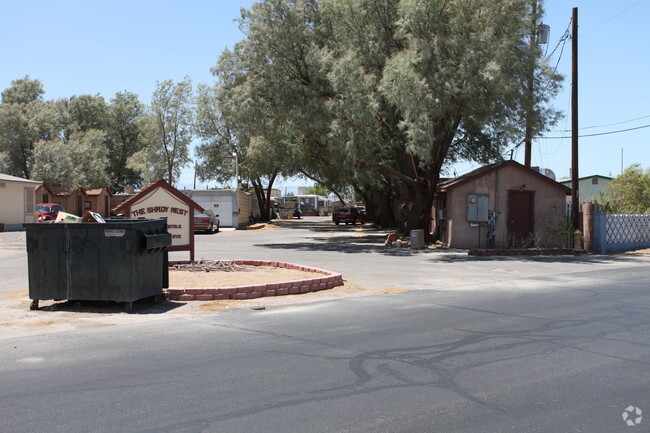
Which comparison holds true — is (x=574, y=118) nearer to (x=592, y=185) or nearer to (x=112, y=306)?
(x=112, y=306)

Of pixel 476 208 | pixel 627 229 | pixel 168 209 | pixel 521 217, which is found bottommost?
pixel 627 229

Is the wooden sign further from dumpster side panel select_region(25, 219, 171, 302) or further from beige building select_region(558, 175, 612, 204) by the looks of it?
beige building select_region(558, 175, 612, 204)

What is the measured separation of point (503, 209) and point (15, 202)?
1192 inches

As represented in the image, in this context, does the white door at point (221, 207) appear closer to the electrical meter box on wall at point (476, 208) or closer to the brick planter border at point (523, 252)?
the electrical meter box on wall at point (476, 208)

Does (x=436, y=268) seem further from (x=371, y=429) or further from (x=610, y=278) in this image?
(x=371, y=429)

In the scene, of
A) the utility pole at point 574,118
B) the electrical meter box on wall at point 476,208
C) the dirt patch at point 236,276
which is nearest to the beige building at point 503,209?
the electrical meter box on wall at point 476,208

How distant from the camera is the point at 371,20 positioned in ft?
84.1

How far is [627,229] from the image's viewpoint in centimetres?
2430

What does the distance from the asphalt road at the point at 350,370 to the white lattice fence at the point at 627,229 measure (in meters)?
14.6

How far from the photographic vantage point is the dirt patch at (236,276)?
1199 cm

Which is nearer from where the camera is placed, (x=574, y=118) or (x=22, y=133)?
(x=574, y=118)

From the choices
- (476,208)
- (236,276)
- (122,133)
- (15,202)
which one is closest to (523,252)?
(476,208)


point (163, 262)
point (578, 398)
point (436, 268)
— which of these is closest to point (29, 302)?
point (163, 262)

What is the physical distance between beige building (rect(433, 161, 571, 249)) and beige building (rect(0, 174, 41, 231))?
88.7 feet
